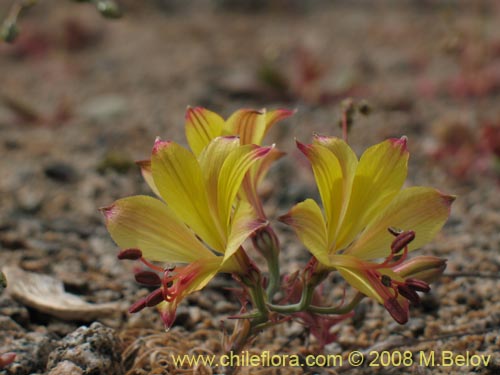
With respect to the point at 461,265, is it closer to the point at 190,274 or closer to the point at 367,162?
the point at 367,162

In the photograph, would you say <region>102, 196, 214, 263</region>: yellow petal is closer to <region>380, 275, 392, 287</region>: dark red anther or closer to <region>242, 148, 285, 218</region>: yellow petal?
<region>242, 148, 285, 218</region>: yellow petal

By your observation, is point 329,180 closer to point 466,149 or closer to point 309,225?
point 309,225

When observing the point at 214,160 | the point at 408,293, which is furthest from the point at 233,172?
the point at 408,293

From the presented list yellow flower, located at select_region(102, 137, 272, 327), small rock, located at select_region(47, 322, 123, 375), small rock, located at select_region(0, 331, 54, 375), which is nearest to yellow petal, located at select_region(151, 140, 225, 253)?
yellow flower, located at select_region(102, 137, 272, 327)

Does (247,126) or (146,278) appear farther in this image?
(247,126)

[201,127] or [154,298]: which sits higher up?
[201,127]

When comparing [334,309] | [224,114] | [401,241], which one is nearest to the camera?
[401,241]

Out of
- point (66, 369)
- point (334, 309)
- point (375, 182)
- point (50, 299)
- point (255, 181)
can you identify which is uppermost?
point (375, 182)
